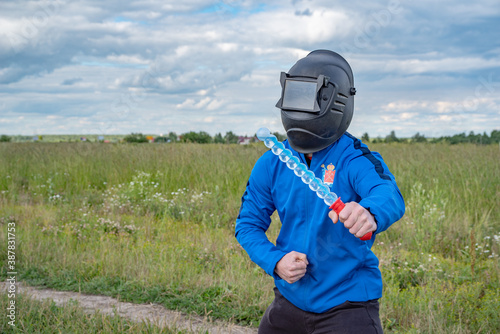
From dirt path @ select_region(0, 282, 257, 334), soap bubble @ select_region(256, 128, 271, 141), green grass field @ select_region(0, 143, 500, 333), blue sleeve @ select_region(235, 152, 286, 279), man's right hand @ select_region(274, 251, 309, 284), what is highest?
soap bubble @ select_region(256, 128, 271, 141)

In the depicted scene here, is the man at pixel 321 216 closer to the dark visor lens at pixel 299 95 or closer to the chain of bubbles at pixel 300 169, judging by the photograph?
the dark visor lens at pixel 299 95

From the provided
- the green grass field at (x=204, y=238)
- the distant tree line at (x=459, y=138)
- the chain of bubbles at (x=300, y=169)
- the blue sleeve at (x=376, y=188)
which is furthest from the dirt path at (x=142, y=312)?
the distant tree line at (x=459, y=138)

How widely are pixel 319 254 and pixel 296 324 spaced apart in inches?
14.4

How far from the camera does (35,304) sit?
12.9 ft

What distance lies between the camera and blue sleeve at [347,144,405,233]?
1758 millimetres

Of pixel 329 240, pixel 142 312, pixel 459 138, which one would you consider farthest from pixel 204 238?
pixel 459 138

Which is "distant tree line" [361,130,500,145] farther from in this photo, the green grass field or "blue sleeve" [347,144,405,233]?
"blue sleeve" [347,144,405,233]

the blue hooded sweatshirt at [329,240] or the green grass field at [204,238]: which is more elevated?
the blue hooded sweatshirt at [329,240]

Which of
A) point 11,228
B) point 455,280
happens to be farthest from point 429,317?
point 11,228

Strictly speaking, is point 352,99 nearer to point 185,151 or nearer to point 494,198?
point 494,198

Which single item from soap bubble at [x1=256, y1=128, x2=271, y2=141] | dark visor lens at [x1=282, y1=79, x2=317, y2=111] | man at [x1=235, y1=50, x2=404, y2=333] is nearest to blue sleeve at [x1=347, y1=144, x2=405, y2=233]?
man at [x1=235, y1=50, x2=404, y2=333]

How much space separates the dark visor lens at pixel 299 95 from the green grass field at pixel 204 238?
2.19m

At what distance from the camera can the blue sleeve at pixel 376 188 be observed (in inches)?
69.2

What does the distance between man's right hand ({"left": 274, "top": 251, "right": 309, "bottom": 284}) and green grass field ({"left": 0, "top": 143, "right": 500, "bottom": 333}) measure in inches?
68.2
